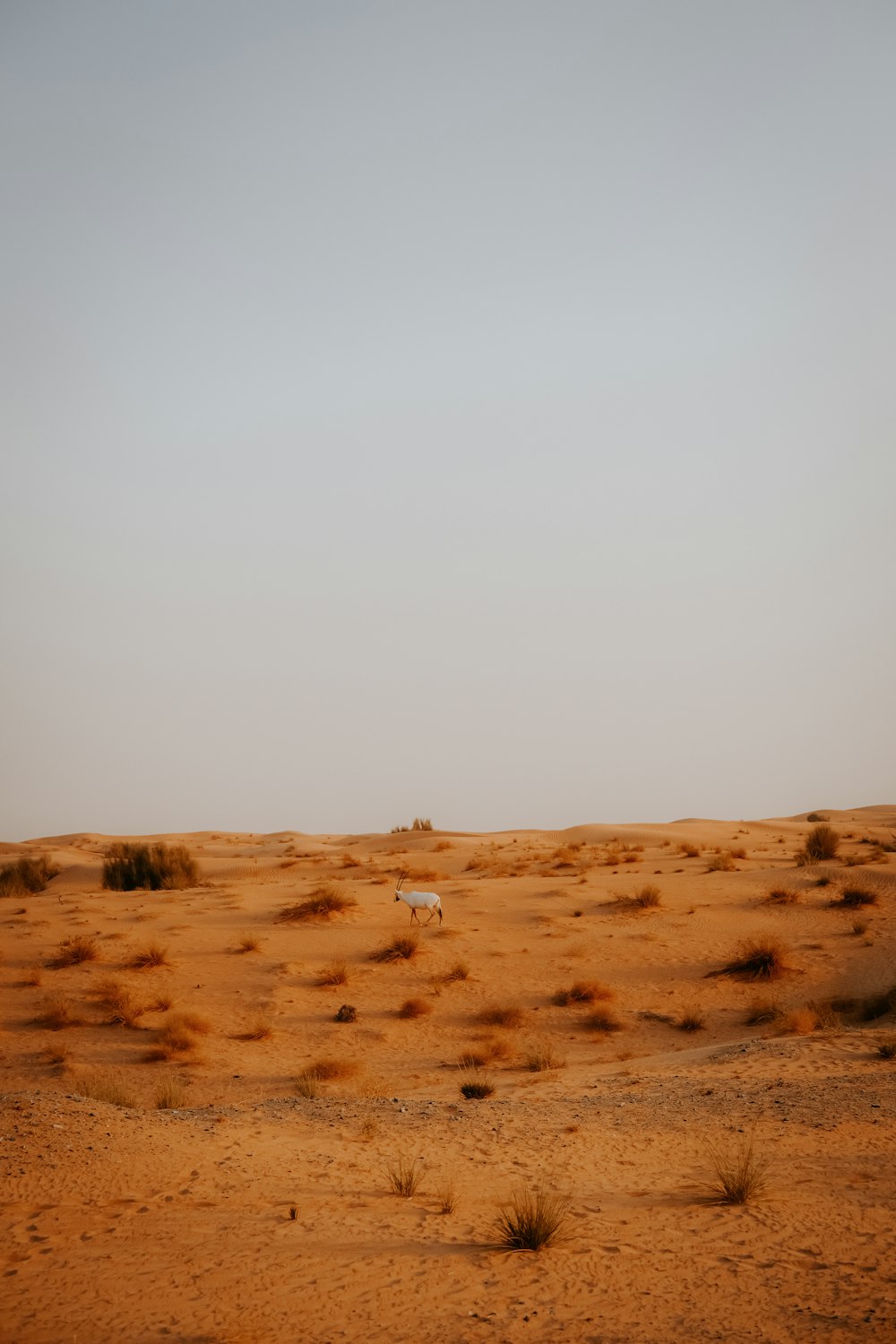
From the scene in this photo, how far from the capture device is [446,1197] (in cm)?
633

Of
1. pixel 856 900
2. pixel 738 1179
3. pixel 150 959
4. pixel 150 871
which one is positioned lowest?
pixel 738 1179

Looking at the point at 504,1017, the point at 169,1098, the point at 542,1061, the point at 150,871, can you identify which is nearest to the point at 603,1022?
the point at 504,1017

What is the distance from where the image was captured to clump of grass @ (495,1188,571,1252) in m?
5.59

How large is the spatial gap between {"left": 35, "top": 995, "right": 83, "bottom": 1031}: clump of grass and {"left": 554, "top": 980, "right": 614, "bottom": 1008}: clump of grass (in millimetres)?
7920

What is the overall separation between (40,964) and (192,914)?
13.3ft

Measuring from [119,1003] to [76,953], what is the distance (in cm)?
252

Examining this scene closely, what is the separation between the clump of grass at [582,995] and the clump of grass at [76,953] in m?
8.71

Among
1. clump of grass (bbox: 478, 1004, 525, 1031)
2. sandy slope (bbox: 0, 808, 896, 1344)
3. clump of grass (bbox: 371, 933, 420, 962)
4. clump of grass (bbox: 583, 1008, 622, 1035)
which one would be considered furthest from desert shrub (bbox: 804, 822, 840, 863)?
clump of grass (bbox: 478, 1004, 525, 1031)

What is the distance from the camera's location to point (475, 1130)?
8312 millimetres

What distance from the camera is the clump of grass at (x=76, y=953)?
54.6ft

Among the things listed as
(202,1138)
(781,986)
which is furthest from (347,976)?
(202,1138)

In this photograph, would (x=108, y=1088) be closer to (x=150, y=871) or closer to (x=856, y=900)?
(x=856, y=900)

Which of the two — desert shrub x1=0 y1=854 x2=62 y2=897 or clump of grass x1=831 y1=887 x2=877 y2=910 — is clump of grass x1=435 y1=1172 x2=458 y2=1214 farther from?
desert shrub x1=0 y1=854 x2=62 y2=897

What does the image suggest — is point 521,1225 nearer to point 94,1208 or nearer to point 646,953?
point 94,1208
